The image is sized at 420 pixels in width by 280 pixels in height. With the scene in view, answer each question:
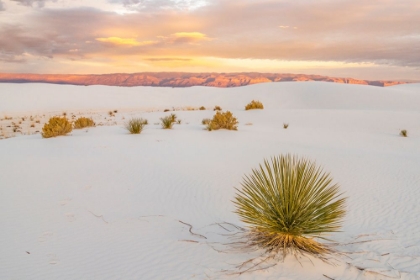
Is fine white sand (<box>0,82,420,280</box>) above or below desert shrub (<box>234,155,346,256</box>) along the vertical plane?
below

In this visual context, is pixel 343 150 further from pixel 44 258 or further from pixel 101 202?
A: pixel 44 258

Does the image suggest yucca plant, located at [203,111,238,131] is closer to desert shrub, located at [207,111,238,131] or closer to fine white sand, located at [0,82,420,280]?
desert shrub, located at [207,111,238,131]

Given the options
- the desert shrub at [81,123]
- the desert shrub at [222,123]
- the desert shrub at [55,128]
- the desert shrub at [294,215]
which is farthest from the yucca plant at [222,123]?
the desert shrub at [294,215]

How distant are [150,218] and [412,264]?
3991 mm

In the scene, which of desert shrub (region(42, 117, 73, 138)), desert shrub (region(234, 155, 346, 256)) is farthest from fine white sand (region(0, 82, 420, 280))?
desert shrub (region(42, 117, 73, 138))

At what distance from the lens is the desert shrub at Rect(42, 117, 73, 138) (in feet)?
47.2

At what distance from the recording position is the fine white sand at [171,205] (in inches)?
176

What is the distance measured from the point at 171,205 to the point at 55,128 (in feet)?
31.6

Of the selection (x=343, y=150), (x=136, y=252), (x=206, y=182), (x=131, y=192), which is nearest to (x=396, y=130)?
(x=343, y=150)

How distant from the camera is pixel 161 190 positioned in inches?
318

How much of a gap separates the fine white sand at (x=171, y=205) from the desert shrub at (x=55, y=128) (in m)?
0.95

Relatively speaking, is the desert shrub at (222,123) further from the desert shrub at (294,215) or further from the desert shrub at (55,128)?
the desert shrub at (294,215)

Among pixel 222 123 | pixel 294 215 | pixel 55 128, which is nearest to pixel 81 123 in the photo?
pixel 55 128

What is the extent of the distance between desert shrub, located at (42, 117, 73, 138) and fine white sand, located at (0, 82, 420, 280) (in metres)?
0.95
